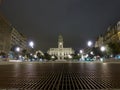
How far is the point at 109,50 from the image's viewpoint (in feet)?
349

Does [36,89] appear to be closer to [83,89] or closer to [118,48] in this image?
[83,89]

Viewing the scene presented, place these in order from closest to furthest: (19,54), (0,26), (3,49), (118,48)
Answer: (118,48) < (0,26) < (3,49) < (19,54)

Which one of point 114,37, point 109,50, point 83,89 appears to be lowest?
point 83,89

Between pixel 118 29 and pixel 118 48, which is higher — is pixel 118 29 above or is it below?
above

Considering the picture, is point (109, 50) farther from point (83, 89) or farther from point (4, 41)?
point (83, 89)

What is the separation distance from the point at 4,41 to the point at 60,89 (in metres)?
123

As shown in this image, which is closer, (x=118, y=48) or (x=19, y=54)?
(x=118, y=48)

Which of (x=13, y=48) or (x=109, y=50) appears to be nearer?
(x=109, y=50)

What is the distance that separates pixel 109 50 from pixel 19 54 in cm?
7062

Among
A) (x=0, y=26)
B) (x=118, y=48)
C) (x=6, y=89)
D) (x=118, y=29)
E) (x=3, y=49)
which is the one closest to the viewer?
A: (x=6, y=89)

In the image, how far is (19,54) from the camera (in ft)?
528

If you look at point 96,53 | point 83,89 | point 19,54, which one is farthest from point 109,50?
point 83,89

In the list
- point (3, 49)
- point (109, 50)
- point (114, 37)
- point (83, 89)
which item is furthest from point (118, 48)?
point (83, 89)

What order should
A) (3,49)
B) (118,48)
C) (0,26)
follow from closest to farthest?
(118,48)
(0,26)
(3,49)
